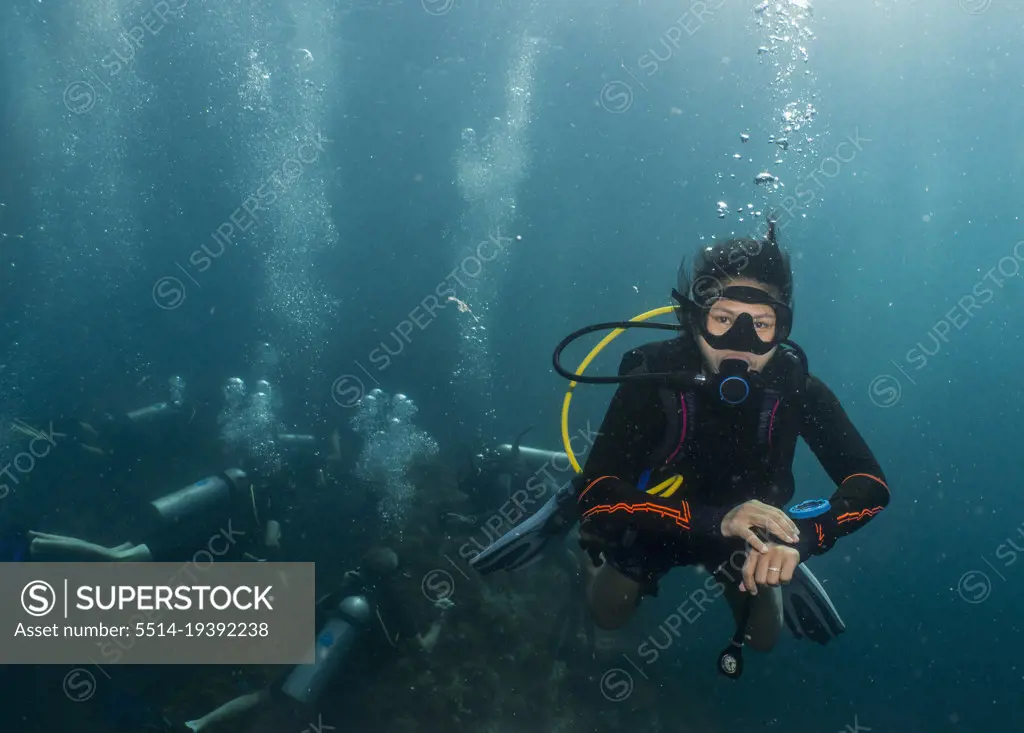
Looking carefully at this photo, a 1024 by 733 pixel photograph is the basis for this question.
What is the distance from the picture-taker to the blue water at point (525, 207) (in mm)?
21406

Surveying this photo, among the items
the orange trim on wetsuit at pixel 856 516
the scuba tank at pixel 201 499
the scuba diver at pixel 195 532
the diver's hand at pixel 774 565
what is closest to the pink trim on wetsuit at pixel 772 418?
the orange trim on wetsuit at pixel 856 516

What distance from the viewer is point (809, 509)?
2588 mm

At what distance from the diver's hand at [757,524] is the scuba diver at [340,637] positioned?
18.5 feet

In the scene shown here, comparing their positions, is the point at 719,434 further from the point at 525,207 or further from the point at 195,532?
the point at 525,207

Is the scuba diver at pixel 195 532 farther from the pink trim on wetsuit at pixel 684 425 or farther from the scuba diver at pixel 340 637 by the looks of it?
the pink trim on wetsuit at pixel 684 425

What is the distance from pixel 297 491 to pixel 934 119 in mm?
40028

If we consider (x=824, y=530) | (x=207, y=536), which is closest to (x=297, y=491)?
(x=207, y=536)

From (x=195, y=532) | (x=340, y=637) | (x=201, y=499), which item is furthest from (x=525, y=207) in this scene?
(x=340, y=637)

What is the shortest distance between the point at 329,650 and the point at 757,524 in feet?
18.9

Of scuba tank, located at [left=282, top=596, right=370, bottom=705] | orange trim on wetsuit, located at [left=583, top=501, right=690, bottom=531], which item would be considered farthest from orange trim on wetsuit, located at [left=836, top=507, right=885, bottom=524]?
scuba tank, located at [left=282, top=596, right=370, bottom=705]

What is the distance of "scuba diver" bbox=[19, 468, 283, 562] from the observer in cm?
714

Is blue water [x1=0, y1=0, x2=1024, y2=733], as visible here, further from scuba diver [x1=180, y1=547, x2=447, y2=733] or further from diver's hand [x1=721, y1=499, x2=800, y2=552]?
diver's hand [x1=721, y1=499, x2=800, y2=552]

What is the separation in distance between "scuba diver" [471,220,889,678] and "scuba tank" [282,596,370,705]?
15.2 feet

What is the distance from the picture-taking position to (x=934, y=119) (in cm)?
3362
